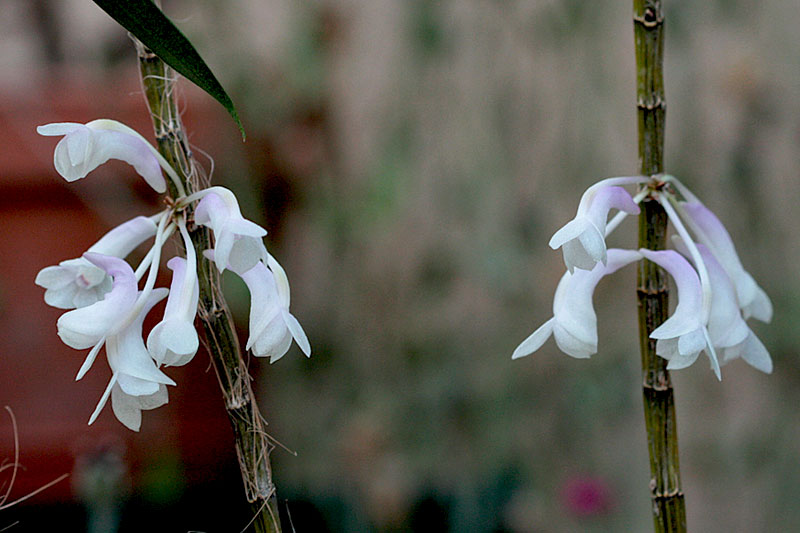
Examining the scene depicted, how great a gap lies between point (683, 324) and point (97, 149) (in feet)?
0.64

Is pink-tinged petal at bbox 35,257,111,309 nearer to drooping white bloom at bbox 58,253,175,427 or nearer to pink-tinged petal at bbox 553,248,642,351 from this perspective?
drooping white bloom at bbox 58,253,175,427

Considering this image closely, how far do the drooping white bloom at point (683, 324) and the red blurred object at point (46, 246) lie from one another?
627 mm

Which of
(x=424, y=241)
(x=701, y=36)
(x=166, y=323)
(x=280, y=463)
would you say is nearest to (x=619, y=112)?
(x=701, y=36)

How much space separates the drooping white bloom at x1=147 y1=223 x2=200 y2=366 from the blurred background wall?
616mm

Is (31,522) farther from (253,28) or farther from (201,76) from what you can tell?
(201,76)

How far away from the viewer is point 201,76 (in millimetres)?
238

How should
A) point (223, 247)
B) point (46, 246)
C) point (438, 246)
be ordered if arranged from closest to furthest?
point (223, 247), point (46, 246), point (438, 246)

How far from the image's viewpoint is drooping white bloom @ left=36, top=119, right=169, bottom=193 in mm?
261

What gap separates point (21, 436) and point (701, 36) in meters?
0.82

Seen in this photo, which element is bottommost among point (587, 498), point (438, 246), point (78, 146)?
point (587, 498)

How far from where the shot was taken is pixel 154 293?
27 centimetres

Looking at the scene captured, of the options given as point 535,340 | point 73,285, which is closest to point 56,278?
point 73,285

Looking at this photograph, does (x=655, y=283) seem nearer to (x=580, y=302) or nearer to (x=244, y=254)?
(x=580, y=302)

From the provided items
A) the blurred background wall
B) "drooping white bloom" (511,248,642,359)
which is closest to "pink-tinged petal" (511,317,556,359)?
"drooping white bloom" (511,248,642,359)
